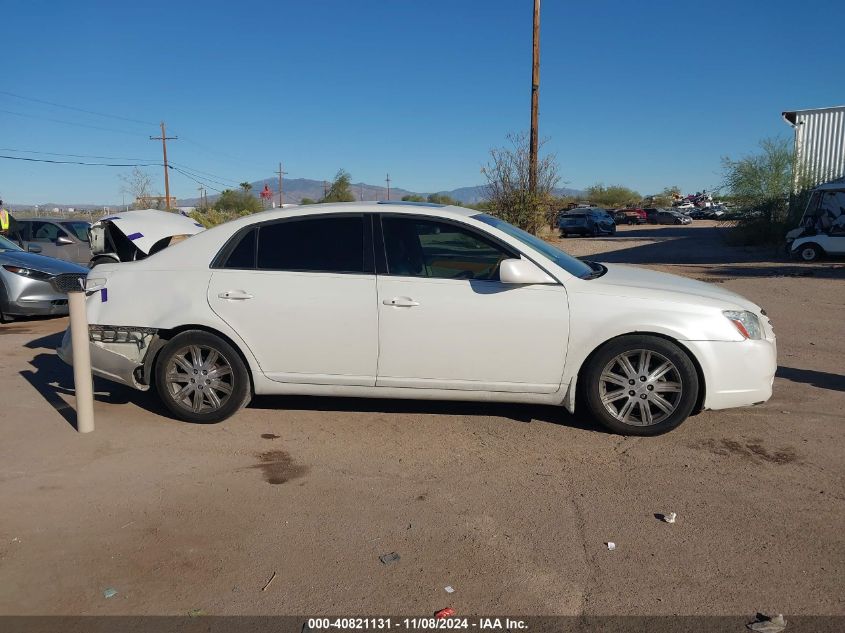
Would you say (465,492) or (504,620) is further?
(465,492)

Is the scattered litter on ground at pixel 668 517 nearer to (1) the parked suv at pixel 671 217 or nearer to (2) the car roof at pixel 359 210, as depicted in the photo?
(2) the car roof at pixel 359 210

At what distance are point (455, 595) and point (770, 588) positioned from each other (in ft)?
4.67

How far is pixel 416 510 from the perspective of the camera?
13.2ft

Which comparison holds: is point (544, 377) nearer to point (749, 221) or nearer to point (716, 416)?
point (716, 416)

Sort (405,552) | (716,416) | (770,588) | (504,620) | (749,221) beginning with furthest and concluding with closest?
(749,221)
(716,416)
(405,552)
(770,588)
(504,620)

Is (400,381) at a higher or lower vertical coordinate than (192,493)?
higher

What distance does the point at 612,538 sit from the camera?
145 inches

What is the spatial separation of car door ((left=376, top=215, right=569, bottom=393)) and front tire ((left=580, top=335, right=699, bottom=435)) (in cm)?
30

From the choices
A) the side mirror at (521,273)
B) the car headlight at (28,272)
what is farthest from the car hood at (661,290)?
the car headlight at (28,272)

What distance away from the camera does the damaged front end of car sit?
542 cm

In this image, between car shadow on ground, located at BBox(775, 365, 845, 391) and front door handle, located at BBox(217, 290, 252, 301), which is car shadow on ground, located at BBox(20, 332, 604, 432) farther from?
car shadow on ground, located at BBox(775, 365, 845, 391)

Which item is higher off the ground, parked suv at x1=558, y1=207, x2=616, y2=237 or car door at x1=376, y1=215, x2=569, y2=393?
parked suv at x1=558, y1=207, x2=616, y2=237

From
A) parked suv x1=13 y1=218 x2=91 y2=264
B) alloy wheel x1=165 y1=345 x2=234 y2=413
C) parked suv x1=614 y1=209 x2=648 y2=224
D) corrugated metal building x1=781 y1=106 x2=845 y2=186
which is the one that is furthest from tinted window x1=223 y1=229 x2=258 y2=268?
parked suv x1=614 y1=209 x2=648 y2=224

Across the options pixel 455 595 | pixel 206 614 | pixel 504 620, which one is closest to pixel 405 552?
pixel 455 595
